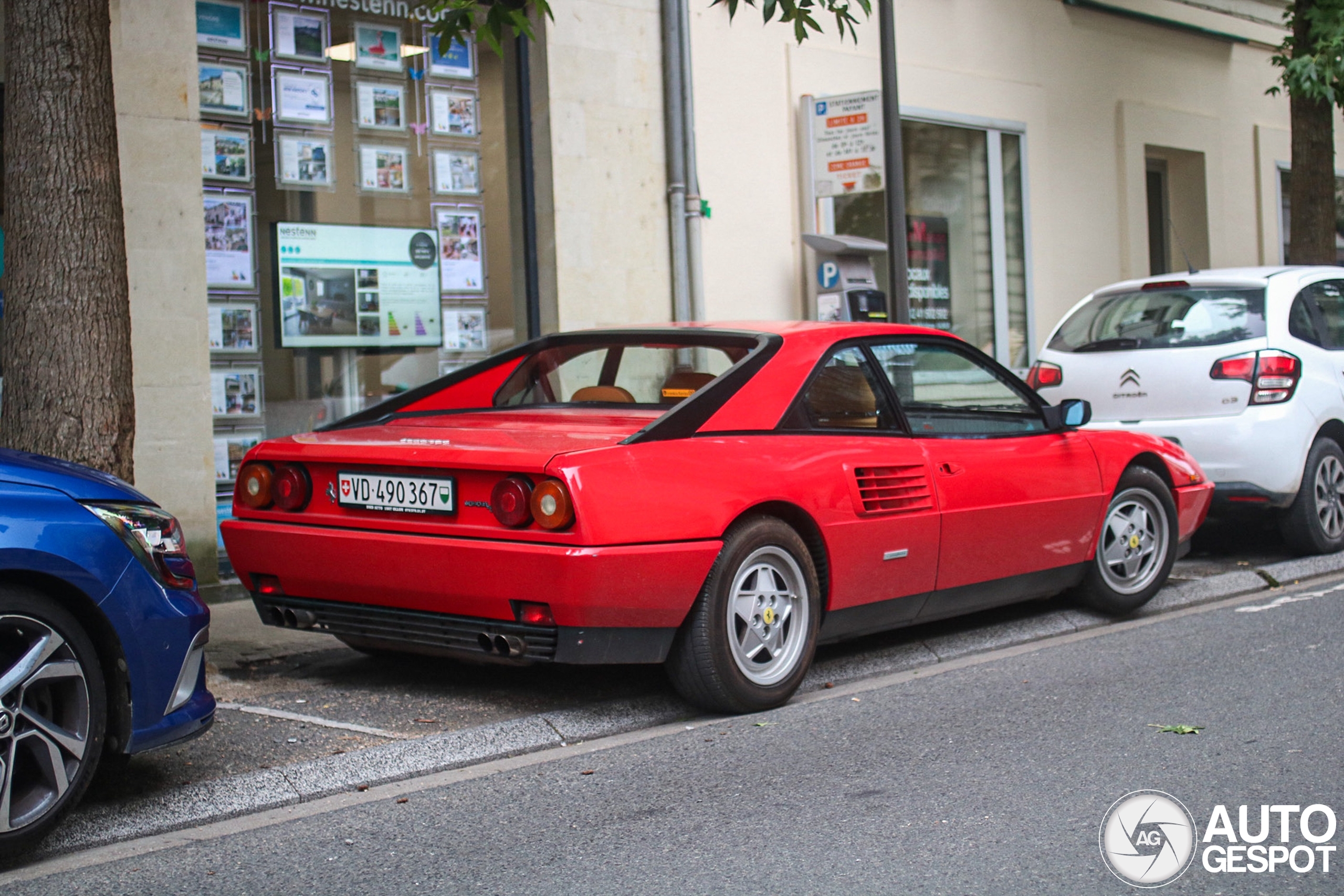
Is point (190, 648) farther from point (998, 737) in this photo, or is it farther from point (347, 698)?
point (998, 737)

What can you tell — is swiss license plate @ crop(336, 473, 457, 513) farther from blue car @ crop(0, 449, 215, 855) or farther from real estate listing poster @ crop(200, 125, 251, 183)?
real estate listing poster @ crop(200, 125, 251, 183)

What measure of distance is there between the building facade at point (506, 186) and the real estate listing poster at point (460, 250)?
0.7 inches

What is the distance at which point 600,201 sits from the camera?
10.7 m

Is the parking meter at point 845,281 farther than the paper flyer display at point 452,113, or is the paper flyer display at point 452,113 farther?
the parking meter at point 845,281

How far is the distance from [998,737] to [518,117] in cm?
713

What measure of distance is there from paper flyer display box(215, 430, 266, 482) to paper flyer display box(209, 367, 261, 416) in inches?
4.9

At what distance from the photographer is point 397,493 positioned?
16.0ft

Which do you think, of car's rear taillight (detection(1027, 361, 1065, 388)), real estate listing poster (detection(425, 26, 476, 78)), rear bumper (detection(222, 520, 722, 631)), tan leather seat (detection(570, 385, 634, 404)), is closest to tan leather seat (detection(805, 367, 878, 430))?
tan leather seat (detection(570, 385, 634, 404))

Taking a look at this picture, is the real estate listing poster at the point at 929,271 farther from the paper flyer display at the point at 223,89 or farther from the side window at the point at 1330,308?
the paper flyer display at the point at 223,89

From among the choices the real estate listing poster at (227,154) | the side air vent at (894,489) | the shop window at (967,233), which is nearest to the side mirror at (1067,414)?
the side air vent at (894,489)

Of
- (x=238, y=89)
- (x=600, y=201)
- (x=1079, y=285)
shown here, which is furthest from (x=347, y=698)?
(x=1079, y=285)

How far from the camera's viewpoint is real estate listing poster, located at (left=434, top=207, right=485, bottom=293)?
10.1m

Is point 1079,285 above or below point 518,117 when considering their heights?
below

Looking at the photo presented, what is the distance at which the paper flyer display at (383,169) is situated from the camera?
968 cm
